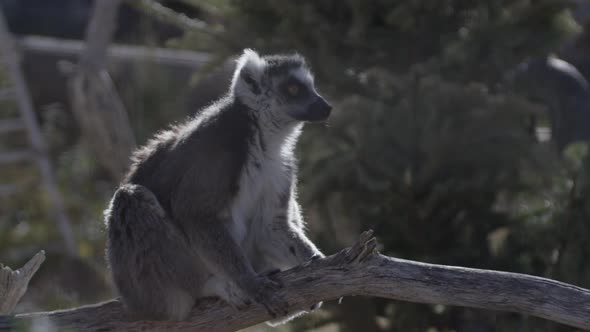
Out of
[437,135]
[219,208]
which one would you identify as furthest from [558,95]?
[219,208]

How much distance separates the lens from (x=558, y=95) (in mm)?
7340

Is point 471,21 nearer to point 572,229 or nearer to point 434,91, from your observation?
point 434,91

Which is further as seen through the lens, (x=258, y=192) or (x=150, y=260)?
(x=258, y=192)

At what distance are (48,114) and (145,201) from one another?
25.5ft

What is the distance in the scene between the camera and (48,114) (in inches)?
439

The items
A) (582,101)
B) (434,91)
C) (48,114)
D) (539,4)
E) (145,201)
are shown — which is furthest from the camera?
(48,114)

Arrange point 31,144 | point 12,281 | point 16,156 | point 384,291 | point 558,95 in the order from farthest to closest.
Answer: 1. point 31,144
2. point 16,156
3. point 558,95
4. point 12,281
5. point 384,291

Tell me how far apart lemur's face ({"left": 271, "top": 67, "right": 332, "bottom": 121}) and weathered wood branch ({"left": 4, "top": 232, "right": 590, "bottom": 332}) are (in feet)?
3.17

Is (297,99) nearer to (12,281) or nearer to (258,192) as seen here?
(258,192)

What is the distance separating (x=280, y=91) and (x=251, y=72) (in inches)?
7.7

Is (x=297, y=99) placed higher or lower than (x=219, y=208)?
higher

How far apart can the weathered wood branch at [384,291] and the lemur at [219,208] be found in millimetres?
92

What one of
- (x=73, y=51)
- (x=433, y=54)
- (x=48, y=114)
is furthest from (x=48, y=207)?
(x=433, y=54)

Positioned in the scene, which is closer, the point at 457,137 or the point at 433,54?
the point at 457,137
